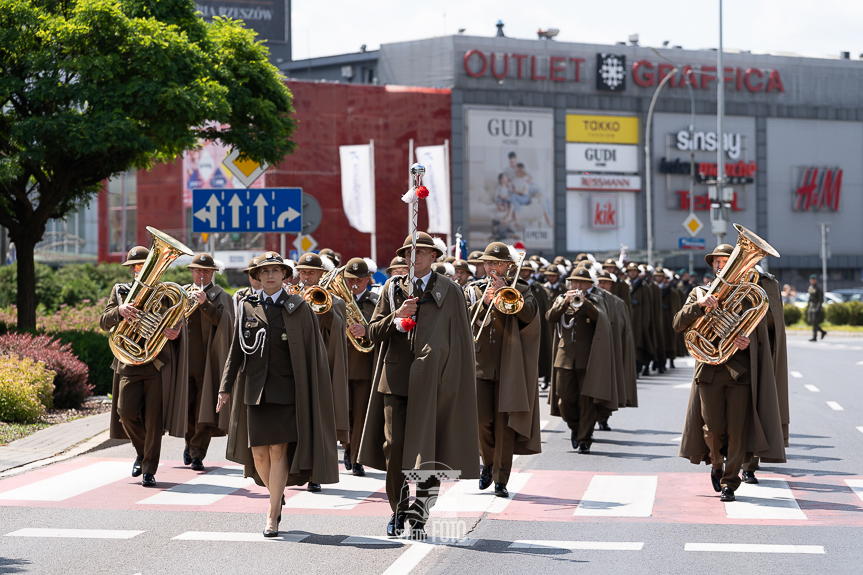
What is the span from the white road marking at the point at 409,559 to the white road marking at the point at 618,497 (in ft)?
5.24

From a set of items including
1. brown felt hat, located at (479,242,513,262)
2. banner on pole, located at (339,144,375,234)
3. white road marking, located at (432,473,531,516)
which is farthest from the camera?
banner on pole, located at (339,144,375,234)

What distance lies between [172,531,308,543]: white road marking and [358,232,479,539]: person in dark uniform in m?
0.65

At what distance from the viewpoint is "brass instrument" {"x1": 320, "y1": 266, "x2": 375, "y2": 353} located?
10.0 metres

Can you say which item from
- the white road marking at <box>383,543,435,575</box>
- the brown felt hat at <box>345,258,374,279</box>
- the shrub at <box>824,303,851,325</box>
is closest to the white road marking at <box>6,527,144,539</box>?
the white road marking at <box>383,543,435,575</box>

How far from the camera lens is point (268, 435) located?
24.0 feet

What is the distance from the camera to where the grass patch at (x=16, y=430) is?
453 inches

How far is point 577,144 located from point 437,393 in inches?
1914

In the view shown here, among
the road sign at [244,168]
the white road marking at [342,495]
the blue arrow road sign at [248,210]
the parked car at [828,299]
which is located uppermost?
the road sign at [244,168]

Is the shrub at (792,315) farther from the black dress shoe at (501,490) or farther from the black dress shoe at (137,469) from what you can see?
the black dress shoe at (137,469)

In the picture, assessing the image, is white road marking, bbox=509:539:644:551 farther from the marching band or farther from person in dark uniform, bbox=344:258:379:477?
person in dark uniform, bbox=344:258:379:477

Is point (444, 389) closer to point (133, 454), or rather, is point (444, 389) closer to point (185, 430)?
point (185, 430)

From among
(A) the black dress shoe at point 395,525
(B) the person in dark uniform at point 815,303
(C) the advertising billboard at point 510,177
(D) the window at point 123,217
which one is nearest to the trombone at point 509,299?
(A) the black dress shoe at point 395,525

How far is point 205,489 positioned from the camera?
917 cm

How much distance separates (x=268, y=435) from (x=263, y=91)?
12.2 meters
